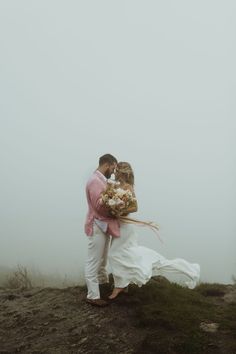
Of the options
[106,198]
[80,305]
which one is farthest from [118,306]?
[106,198]

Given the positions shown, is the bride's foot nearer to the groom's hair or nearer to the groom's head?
the groom's head

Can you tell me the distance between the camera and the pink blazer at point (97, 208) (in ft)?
27.6

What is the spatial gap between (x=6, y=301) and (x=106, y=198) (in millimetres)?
3445

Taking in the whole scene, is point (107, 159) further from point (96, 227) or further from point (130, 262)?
point (130, 262)

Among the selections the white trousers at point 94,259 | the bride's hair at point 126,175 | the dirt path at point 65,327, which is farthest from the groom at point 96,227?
the dirt path at point 65,327

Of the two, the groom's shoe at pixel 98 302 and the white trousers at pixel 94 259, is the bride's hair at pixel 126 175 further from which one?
the groom's shoe at pixel 98 302

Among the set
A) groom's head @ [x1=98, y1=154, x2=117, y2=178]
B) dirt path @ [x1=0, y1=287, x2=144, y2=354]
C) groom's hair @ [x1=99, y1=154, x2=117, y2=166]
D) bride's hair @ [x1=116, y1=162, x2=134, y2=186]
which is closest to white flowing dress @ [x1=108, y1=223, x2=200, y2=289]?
dirt path @ [x1=0, y1=287, x2=144, y2=354]

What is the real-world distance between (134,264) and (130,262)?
82 mm

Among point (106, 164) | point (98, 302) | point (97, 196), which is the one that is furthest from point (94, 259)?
point (106, 164)

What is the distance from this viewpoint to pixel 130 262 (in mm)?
8523

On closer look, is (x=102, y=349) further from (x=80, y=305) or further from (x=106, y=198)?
(x=106, y=198)

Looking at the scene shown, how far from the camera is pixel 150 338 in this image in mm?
7391

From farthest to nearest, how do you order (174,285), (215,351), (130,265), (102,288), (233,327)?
(174,285) < (102,288) < (130,265) < (233,327) < (215,351)

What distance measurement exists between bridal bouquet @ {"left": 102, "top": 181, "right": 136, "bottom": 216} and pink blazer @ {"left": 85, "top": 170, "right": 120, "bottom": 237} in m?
0.17
